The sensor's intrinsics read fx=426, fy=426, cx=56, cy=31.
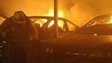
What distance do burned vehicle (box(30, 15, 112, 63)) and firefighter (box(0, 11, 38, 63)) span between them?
1.08 metres

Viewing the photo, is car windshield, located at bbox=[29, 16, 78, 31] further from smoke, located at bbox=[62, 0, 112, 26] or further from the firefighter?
smoke, located at bbox=[62, 0, 112, 26]

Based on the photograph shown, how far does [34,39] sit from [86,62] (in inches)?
101

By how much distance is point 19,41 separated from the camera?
35.2ft

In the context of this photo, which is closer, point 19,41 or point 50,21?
point 19,41

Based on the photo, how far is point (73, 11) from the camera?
19.5 metres

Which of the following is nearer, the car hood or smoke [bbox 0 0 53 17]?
the car hood

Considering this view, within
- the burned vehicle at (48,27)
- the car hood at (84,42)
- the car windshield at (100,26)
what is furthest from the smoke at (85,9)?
the car hood at (84,42)

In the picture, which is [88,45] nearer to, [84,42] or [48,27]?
[84,42]

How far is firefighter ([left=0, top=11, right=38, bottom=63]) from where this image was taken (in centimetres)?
1062

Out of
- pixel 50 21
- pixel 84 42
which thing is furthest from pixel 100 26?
pixel 50 21

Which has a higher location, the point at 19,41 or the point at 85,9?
the point at 85,9

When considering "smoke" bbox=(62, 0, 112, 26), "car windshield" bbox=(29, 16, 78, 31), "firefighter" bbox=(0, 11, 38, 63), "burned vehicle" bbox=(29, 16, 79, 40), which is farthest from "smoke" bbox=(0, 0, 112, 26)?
"firefighter" bbox=(0, 11, 38, 63)

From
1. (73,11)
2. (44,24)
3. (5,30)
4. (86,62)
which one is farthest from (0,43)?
(73,11)

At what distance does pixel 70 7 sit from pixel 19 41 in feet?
29.7
